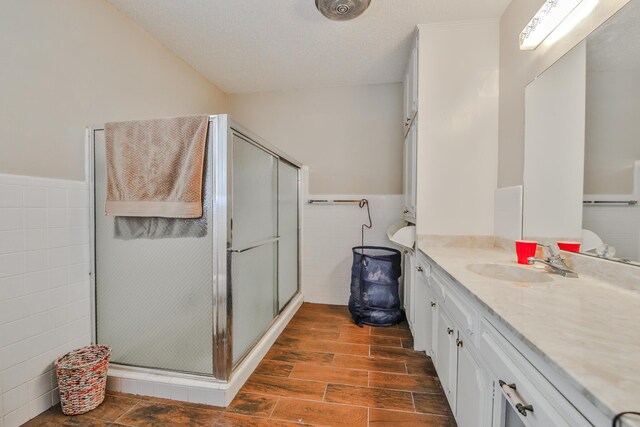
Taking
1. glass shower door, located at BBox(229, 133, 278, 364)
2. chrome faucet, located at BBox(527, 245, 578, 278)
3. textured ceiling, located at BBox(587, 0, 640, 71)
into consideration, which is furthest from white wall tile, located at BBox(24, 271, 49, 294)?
textured ceiling, located at BBox(587, 0, 640, 71)

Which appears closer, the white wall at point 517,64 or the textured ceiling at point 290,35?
the white wall at point 517,64

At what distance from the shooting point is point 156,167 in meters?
1.42

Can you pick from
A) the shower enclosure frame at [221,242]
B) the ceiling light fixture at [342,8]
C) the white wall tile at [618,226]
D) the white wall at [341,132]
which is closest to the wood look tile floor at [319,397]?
the shower enclosure frame at [221,242]

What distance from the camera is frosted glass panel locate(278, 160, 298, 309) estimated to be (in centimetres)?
240

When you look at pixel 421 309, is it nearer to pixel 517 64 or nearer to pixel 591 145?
pixel 591 145

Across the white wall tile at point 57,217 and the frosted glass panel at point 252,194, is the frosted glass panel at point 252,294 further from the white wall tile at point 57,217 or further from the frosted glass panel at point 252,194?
the white wall tile at point 57,217

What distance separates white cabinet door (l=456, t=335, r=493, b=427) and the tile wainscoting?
1.73m

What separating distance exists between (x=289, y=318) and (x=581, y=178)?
222cm

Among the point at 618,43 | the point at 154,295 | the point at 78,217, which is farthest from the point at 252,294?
the point at 618,43

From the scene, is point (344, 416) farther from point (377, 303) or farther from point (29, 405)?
point (29, 405)

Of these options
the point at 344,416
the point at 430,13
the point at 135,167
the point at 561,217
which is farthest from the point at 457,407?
the point at 430,13

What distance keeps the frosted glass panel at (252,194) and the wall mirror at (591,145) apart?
163 centimetres

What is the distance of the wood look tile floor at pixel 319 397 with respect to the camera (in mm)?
1317

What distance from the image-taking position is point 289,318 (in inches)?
97.3
